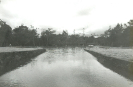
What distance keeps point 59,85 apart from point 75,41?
3731 inches

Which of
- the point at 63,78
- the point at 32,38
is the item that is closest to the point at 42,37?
the point at 32,38

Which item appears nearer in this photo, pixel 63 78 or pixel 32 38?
pixel 63 78

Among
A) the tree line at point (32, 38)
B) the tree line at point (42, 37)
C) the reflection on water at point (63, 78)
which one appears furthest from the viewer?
the tree line at point (32, 38)

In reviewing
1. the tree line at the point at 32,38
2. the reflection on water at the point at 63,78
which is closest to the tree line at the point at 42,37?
the tree line at the point at 32,38

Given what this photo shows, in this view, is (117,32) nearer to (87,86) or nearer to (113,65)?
(113,65)

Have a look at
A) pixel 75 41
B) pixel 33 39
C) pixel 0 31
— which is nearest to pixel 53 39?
pixel 33 39

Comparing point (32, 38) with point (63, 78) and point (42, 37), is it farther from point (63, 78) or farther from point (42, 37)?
point (63, 78)

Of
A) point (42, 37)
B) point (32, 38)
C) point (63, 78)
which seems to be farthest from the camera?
point (42, 37)

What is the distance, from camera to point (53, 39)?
282 feet

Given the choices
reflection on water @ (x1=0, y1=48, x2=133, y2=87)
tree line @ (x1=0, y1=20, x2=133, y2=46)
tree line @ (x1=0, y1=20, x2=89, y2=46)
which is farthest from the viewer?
tree line @ (x1=0, y1=20, x2=89, y2=46)

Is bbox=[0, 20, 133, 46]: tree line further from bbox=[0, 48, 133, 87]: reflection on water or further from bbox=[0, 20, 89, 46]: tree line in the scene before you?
bbox=[0, 48, 133, 87]: reflection on water

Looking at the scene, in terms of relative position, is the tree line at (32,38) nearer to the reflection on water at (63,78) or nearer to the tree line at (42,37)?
the tree line at (42,37)

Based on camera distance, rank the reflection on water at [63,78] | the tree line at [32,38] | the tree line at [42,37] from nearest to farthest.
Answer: the reflection on water at [63,78], the tree line at [42,37], the tree line at [32,38]

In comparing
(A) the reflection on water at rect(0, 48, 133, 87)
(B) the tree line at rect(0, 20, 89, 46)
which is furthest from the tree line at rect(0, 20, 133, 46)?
(A) the reflection on water at rect(0, 48, 133, 87)
